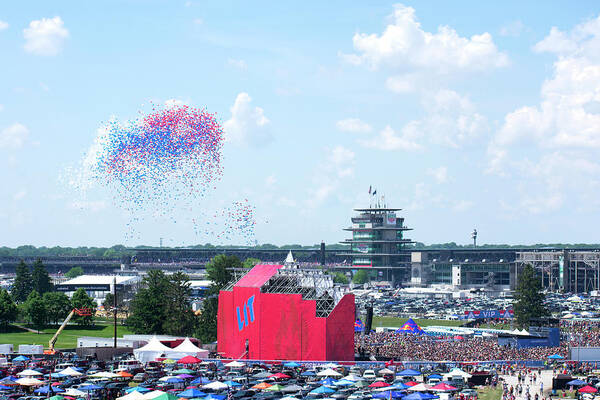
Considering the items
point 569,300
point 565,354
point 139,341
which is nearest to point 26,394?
point 139,341

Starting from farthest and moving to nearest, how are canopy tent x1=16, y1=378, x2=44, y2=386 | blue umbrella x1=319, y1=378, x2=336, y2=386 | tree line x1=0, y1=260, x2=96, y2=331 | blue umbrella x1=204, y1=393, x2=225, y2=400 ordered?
tree line x1=0, y1=260, x2=96, y2=331 < blue umbrella x1=319, y1=378, x2=336, y2=386 < canopy tent x1=16, y1=378, x2=44, y2=386 < blue umbrella x1=204, y1=393, x2=225, y2=400

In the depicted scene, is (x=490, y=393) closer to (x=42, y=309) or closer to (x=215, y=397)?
(x=215, y=397)

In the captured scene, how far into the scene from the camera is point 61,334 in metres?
104

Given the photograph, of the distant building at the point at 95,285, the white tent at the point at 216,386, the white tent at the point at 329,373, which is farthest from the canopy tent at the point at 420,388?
the distant building at the point at 95,285

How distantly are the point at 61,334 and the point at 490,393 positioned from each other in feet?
199

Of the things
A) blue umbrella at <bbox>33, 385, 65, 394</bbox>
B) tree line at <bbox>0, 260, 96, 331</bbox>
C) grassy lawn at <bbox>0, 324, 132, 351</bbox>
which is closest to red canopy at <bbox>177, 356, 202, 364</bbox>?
blue umbrella at <bbox>33, 385, 65, 394</bbox>

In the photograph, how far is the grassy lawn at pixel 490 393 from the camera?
188 ft

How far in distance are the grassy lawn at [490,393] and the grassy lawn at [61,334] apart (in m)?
45.5

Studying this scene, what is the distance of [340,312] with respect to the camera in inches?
2655

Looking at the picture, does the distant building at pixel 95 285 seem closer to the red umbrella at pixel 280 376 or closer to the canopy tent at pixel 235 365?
the canopy tent at pixel 235 365

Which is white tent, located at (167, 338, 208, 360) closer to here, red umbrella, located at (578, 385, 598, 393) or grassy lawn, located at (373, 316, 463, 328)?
red umbrella, located at (578, 385, 598, 393)

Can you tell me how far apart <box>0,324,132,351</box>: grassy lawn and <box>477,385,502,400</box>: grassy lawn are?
4553 cm

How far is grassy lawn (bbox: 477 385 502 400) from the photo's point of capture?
Result: 57.2 meters

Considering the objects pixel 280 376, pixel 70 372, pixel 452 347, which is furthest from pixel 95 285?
pixel 280 376
